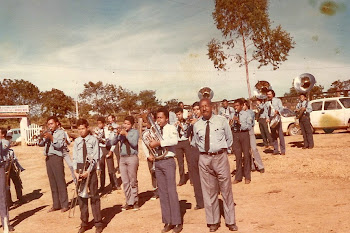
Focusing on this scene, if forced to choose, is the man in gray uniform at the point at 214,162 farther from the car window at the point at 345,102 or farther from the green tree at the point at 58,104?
the green tree at the point at 58,104

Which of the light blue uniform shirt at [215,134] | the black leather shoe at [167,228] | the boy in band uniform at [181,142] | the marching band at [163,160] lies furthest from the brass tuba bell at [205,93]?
the black leather shoe at [167,228]

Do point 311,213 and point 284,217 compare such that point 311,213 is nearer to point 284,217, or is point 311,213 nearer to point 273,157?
point 284,217

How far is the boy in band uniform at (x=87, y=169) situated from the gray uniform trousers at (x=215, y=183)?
2.05 m

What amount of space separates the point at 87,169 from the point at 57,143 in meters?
1.78

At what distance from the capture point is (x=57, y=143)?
7.11 metres

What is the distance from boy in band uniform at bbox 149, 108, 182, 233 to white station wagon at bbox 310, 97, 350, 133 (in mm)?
13528

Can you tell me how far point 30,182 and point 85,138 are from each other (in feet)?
22.0

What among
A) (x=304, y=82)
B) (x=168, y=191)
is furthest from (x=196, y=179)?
(x=304, y=82)

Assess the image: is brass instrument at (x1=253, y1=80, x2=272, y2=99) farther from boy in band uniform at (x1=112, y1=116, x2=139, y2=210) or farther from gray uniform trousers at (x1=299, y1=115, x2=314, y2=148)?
boy in band uniform at (x1=112, y1=116, x2=139, y2=210)

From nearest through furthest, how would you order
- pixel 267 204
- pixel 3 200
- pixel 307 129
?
pixel 3 200 → pixel 267 204 → pixel 307 129

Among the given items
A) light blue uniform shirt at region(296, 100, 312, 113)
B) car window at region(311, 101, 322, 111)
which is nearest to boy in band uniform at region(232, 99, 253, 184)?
light blue uniform shirt at region(296, 100, 312, 113)

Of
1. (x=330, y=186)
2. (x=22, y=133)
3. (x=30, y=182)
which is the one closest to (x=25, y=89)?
(x=22, y=133)

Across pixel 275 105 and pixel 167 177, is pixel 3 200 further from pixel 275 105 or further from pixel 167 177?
pixel 275 105

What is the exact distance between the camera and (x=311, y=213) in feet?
18.2
